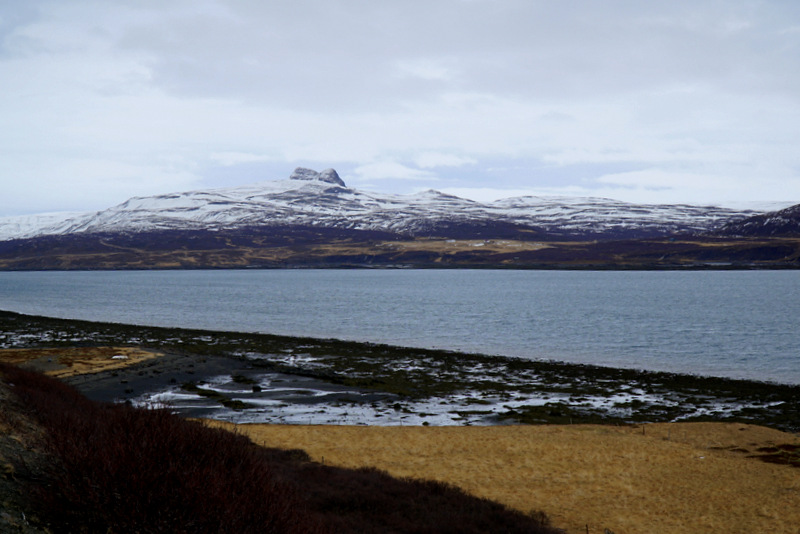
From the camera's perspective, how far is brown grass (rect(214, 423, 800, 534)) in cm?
1620

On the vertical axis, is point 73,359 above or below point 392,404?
above

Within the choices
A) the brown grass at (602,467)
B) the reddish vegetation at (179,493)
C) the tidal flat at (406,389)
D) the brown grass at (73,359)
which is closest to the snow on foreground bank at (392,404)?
the tidal flat at (406,389)

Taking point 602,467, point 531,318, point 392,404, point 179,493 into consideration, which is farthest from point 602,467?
point 531,318

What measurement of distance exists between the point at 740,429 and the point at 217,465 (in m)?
24.7

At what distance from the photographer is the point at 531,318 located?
7738 cm

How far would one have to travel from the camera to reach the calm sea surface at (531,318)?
50428 millimetres

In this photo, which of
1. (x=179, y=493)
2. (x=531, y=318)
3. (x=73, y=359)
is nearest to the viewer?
(x=179, y=493)

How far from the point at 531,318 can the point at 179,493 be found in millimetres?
72504

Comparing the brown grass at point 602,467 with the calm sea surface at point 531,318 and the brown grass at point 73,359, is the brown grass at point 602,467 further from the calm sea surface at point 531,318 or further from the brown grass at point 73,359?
the calm sea surface at point 531,318

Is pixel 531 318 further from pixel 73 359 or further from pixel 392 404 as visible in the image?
pixel 73 359

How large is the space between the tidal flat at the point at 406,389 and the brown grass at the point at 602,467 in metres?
3.13

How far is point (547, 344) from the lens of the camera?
5684 centimetres

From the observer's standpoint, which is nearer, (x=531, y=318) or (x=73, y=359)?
(x=73, y=359)

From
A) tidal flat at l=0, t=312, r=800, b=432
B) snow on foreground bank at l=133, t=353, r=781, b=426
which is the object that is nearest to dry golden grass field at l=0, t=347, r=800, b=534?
snow on foreground bank at l=133, t=353, r=781, b=426
